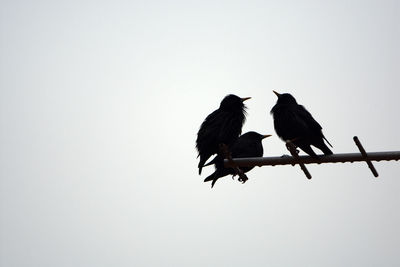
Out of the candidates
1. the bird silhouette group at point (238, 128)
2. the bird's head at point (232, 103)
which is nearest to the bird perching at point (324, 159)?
the bird silhouette group at point (238, 128)

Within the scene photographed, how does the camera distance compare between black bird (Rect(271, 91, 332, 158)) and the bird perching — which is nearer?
the bird perching

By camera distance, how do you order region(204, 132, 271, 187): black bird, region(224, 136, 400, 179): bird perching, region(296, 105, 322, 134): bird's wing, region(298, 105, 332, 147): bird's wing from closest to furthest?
region(224, 136, 400, 179): bird perching
region(298, 105, 332, 147): bird's wing
region(296, 105, 322, 134): bird's wing
region(204, 132, 271, 187): black bird

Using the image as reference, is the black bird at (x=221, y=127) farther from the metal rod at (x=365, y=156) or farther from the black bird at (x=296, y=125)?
the metal rod at (x=365, y=156)

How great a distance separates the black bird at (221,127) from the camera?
8.88m

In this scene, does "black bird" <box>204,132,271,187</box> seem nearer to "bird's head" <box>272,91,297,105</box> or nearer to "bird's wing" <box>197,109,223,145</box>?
"bird's wing" <box>197,109,223,145</box>

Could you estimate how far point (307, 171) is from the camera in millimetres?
6402

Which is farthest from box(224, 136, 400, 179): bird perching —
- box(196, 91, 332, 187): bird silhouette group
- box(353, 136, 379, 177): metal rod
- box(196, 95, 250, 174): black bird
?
box(196, 95, 250, 174): black bird

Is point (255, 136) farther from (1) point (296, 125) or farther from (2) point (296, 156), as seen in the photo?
(2) point (296, 156)

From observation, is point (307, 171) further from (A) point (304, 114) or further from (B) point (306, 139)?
(A) point (304, 114)

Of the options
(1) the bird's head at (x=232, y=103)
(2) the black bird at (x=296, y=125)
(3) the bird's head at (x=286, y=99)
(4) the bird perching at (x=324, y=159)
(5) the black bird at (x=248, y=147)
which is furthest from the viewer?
(5) the black bird at (x=248, y=147)

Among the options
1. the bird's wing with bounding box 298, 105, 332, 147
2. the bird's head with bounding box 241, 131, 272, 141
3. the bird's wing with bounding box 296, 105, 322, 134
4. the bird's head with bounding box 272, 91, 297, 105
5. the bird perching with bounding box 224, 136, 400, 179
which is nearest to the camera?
the bird perching with bounding box 224, 136, 400, 179

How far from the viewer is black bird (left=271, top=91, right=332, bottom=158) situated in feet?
25.5

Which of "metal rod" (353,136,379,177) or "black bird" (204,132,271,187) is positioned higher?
"black bird" (204,132,271,187)

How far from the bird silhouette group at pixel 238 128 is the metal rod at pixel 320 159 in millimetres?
899
